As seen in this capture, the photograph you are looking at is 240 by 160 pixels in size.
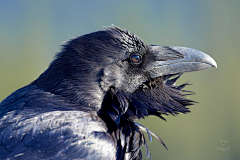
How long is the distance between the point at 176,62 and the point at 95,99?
68 centimetres

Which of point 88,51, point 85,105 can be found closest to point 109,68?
point 88,51

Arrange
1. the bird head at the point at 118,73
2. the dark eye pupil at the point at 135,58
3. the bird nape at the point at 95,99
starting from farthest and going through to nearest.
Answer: the dark eye pupil at the point at 135,58 < the bird head at the point at 118,73 < the bird nape at the point at 95,99

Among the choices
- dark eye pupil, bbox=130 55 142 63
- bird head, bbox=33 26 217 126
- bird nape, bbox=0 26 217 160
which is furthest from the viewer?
dark eye pupil, bbox=130 55 142 63

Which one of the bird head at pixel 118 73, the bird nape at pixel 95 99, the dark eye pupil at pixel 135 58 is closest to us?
the bird nape at pixel 95 99

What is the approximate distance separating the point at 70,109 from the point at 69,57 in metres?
0.37

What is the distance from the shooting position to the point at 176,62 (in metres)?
2.01

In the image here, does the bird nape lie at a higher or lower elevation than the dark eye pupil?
lower

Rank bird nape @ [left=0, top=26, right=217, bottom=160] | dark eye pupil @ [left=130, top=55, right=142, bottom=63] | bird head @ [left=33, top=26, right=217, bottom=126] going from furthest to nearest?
dark eye pupil @ [left=130, top=55, right=142, bottom=63], bird head @ [left=33, top=26, right=217, bottom=126], bird nape @ [left=0, top=26, right=217, bottom=160]

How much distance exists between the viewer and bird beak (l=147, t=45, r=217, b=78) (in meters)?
1.98

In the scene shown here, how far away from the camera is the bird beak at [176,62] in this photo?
1.98 metres

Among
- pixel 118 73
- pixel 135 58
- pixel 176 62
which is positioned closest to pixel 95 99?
pixel 118 73

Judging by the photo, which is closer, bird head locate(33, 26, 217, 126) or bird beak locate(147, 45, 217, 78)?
bird head locate(33, 26, 217, 126)

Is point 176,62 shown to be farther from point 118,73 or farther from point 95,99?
point 95,99

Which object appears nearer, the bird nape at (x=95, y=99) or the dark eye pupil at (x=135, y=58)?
the bird nape at (x=95, y=99)
